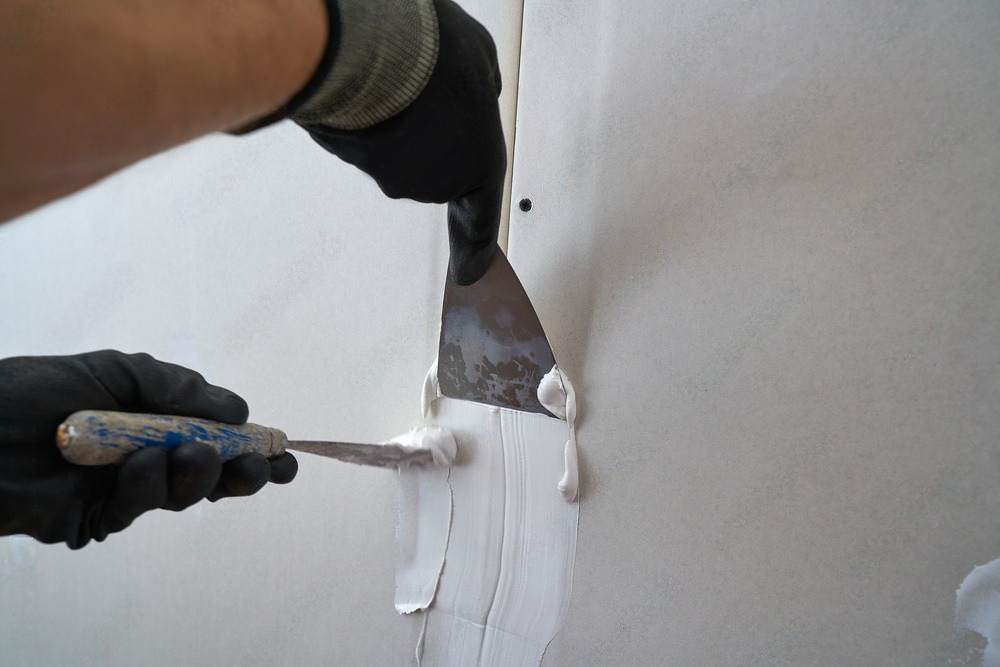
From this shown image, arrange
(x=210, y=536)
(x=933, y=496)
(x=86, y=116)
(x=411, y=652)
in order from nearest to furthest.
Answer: (x=86, y=116)
(x=933, y=496)
(x=411, y=652)
(x=210, y=536)

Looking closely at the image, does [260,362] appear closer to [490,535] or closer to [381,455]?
[381,455]

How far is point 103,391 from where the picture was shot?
728 millimetres

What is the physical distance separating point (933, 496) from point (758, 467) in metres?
0.16

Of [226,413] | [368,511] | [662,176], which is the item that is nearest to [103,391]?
[226,413]

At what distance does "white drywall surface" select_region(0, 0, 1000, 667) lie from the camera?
654 millimetres

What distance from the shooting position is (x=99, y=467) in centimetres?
67

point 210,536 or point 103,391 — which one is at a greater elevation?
point 103,391

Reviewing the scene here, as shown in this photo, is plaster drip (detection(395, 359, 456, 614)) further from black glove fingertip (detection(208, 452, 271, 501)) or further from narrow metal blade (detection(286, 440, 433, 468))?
black glove fingertip (detection(208, 452, 271, 501))

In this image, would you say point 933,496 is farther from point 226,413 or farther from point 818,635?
point 226,413

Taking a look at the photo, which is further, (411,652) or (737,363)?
(411,652)

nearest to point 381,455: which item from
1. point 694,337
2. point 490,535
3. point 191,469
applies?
point 490,535

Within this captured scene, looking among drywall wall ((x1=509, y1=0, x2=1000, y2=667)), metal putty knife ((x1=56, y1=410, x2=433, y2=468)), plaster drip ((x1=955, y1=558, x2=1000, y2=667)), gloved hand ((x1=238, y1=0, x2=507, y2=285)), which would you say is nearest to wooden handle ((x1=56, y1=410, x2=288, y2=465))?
metal putty knife ((x1=56, y1=410, x2=433, y2=468))

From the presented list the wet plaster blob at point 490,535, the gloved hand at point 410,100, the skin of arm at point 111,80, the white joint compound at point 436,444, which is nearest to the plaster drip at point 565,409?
the wet plaster blob at point 490,535

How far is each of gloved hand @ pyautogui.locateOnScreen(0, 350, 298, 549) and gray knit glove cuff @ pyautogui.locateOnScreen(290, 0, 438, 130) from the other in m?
0.34
